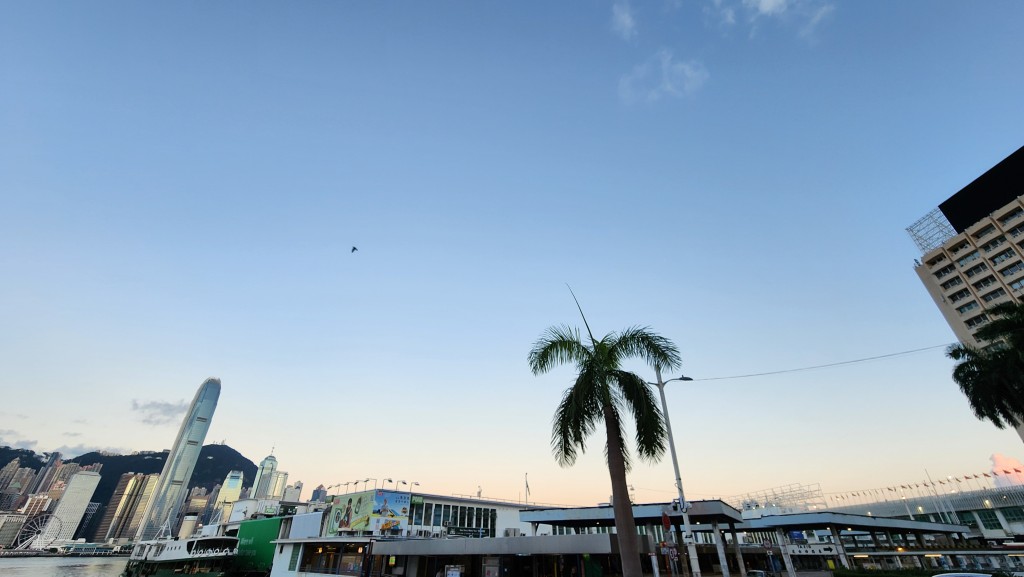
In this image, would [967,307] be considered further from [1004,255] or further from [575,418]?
[575,418]

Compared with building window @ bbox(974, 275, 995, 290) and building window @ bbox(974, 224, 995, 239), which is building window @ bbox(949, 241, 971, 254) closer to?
building window @ bbox(974, 224, 995, 239)

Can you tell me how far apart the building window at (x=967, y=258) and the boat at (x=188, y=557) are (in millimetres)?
135909

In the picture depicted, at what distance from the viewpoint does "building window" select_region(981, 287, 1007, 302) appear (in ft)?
262

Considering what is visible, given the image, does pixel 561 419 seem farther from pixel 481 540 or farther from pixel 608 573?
pixel 608 573

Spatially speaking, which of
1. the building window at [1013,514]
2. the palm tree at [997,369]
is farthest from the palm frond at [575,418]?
the building window at [1013,514]

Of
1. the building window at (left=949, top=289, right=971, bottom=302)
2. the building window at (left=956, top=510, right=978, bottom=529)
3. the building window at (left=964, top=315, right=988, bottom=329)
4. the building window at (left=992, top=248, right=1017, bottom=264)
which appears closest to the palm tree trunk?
the building window at (left=964, top=315, right=988, bottom=329)

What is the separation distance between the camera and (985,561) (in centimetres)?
5731

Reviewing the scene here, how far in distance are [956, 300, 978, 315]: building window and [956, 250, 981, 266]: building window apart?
7432 mm

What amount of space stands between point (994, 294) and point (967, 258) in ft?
27.4

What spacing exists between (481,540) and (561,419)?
24944 mm

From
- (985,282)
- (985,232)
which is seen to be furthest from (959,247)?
(985,282)

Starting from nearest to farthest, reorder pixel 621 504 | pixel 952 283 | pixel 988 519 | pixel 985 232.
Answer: pixel 621 504 < pixel 985 232 < pixel 952 283 < pixel 988 519

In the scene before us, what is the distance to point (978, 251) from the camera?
3312 inches

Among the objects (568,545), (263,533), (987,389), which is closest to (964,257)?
(987,389)
